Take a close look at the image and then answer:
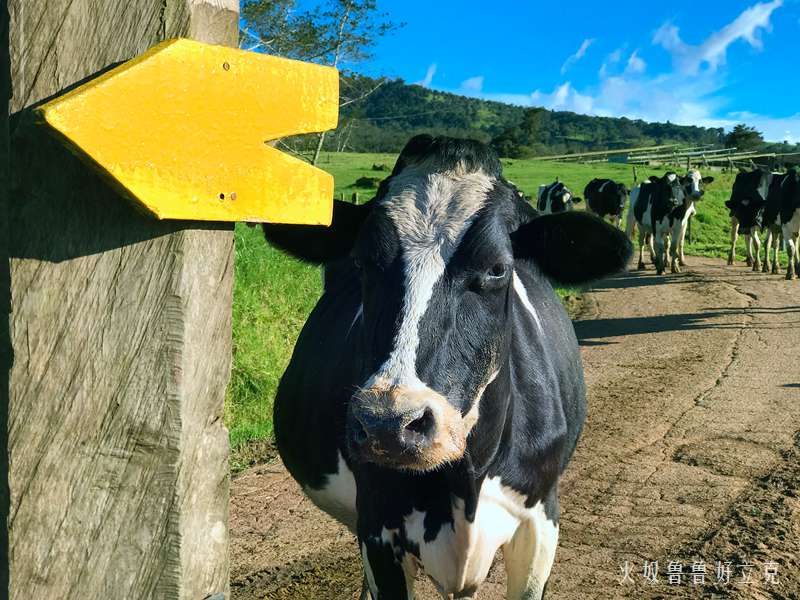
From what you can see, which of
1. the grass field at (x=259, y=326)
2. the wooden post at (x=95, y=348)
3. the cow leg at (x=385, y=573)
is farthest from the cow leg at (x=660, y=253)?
the wooden post at (x=95, y=348)

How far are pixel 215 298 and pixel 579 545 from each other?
3.76 metres

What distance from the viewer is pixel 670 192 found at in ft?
61.5

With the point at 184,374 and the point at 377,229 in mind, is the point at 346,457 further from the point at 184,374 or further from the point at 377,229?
the point at 184,374

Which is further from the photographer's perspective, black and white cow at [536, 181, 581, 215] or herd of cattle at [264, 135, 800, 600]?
black and white cow at [536, 181, 581, 215]

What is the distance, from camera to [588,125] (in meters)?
125

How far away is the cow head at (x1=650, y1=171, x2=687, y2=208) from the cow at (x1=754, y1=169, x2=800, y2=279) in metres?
1.82

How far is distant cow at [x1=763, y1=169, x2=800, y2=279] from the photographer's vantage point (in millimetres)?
16984

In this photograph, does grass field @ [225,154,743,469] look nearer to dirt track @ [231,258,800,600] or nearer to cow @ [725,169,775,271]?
dirt track @ [231,258,800,600]

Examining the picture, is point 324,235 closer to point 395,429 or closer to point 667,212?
point 395,429

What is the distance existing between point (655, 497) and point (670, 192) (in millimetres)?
14516

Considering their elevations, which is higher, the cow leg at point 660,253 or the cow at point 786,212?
the cow at point 786,212

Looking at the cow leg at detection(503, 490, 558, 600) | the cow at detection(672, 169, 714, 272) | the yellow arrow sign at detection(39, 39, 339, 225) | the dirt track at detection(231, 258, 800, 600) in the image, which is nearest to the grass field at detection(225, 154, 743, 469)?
the dirt track at detection(231, 258, 800, 600)

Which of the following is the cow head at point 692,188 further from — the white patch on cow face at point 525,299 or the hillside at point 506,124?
the hillside at point 506,124

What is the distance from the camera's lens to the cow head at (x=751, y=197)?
61.3 ft
